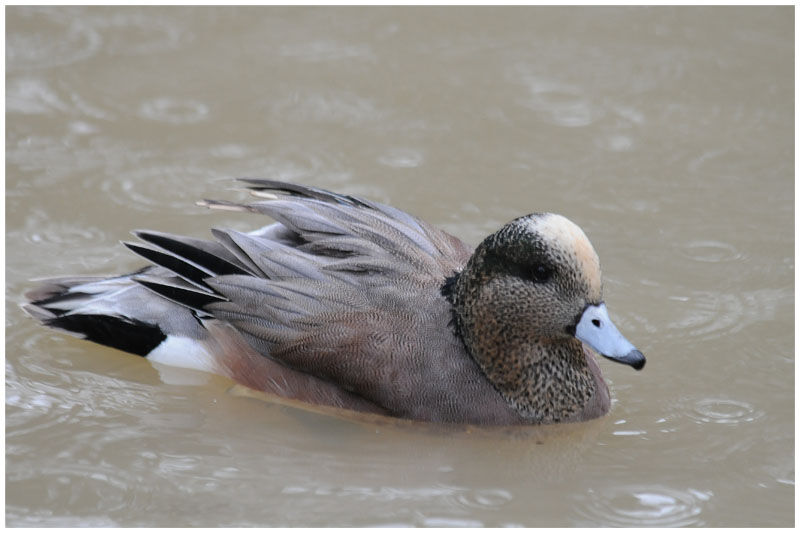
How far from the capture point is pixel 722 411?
5312 mm

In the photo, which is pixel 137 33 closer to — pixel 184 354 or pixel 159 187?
pixel 159 187

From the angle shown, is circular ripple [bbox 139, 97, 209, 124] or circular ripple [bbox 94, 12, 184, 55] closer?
circular ripple [bbox 139, 97, 209, 124]

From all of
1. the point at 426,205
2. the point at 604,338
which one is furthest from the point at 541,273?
the point at 426,205

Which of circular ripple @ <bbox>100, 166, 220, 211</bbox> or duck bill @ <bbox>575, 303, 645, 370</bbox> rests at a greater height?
circular ripple @ <bbox>100, 166, 220, 211</bbox>

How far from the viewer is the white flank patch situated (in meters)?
5.42

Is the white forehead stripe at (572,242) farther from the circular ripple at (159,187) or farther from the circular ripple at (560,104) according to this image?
the circular ripple at (560,104)

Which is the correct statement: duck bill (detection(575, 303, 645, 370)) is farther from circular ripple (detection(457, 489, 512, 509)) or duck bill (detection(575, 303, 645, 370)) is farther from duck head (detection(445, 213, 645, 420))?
circular ripple (detection(457, 489, 512, 509))

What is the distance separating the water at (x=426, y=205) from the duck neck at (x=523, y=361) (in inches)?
5.2

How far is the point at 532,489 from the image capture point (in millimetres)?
4781

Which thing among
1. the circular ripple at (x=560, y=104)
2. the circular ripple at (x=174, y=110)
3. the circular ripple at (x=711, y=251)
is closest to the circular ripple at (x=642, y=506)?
the circular ripple at (x=711, y=251)

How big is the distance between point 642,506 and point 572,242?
1.00m

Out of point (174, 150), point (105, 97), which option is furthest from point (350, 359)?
point (105, 97)

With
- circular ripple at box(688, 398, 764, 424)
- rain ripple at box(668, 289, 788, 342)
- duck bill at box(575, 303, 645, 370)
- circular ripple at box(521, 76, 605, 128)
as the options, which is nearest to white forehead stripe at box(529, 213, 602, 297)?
duck bill at box(575, 303, 645, 370)

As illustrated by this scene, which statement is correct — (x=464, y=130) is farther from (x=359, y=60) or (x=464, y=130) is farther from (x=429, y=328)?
(x=429, y=328)
